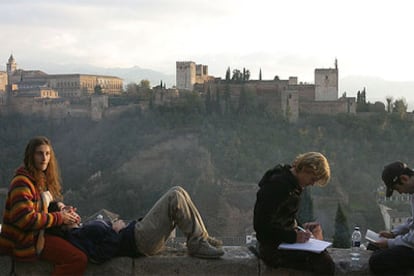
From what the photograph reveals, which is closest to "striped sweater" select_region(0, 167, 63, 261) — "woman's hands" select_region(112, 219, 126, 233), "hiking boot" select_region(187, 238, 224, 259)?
"woman's hands" select_region(112, 219, 126, 233)

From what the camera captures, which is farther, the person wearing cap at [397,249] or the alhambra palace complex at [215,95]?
the alhambra palace complex at [215,95]

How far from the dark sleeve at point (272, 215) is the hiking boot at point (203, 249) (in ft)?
1.11

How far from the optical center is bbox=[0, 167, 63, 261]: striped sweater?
13.7 ft

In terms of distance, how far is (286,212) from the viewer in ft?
14.1

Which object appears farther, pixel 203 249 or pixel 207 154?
pixel 207 154

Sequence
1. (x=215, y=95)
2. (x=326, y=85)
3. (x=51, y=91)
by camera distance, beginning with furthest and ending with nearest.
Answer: (x=51, y=91) < (x=326, y=85) < (x=215, y=95)

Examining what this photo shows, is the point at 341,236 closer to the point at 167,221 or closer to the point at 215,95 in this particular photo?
the point at 167,221

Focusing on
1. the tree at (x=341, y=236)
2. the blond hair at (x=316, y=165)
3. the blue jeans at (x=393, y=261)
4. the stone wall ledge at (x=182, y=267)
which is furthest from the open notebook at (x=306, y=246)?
the tree at (x=341, y=236)

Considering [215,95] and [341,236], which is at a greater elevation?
[215,95]

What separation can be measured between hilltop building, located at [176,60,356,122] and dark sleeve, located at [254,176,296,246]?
1976 inches

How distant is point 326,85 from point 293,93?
4.13 metres

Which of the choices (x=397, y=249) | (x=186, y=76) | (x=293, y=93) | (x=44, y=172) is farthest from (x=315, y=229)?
(x=186, y=76)

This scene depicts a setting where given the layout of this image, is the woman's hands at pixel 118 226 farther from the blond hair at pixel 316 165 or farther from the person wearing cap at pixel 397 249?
the person wearing cap at pixel 397 249

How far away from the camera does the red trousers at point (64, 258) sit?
427 cm
